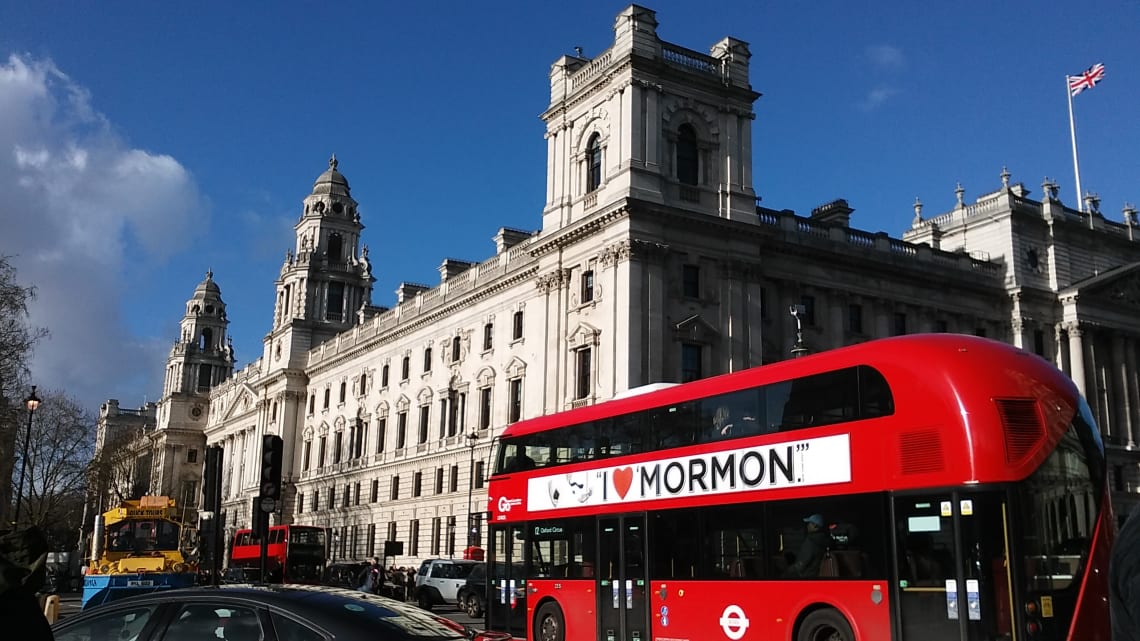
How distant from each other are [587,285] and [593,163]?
5181 mm

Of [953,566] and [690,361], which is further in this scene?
[690,361]

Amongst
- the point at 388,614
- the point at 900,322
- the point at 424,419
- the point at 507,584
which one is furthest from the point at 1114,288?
the point at 388,614

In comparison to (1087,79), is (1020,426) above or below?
below

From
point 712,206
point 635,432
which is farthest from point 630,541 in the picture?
point 712,206

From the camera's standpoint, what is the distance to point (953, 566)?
12016mm

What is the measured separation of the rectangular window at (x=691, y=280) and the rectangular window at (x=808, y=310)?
6083 millimetres

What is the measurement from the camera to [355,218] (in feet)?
279

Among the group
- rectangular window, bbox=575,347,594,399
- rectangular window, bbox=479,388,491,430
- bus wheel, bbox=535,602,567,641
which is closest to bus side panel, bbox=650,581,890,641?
bus wheel, bbox=535,602,567,641

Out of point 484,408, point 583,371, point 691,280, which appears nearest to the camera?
point 691,280

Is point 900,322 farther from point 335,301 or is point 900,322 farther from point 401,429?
point 335,301

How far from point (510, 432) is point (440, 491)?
3389cm

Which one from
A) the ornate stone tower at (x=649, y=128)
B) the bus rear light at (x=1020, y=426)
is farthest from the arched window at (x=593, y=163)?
the bus rear light at (x=1020, y=426)

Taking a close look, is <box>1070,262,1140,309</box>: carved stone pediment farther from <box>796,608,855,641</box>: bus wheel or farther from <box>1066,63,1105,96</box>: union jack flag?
<box>796,608,855,641</box>: bus wheel

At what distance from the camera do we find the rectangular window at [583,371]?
41.3m
